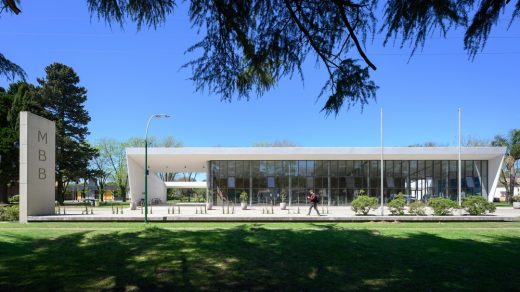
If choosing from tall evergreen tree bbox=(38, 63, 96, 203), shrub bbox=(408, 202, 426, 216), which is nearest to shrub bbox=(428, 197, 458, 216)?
shrub bbox=(408, 202, 426, 216)

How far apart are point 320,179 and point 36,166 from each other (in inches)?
1099

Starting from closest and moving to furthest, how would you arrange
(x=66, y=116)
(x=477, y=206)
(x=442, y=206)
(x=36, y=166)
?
1. (x=36, y=166)
2. (x=442, y=206)
3. (x=477, y=206)
4. (x=66, y=116)

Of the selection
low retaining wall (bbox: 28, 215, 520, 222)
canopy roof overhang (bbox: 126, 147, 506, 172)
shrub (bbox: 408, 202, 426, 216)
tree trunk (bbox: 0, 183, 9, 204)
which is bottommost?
tree trunk (bbox: 0, 183, 9, 204)

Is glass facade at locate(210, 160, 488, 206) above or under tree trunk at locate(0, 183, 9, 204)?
above

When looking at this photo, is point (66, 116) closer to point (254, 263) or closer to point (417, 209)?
point (417, 209)

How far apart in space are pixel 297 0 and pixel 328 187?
39144 mm

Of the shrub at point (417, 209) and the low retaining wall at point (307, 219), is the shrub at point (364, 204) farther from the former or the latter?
the low retaining wall at point (307, 219)

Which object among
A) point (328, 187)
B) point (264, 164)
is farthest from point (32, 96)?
point (328, 187)

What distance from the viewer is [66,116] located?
52.3 meters

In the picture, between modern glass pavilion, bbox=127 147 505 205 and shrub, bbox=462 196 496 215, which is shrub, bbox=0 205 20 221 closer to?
modern glass pavilion, bbox=127 147 505 205

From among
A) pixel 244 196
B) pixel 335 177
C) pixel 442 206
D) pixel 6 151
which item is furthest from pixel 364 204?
pixel 6 151

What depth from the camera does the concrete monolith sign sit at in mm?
22578

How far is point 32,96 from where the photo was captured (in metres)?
47.7

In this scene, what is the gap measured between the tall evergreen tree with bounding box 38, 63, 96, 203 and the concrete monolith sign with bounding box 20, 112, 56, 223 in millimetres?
25718
